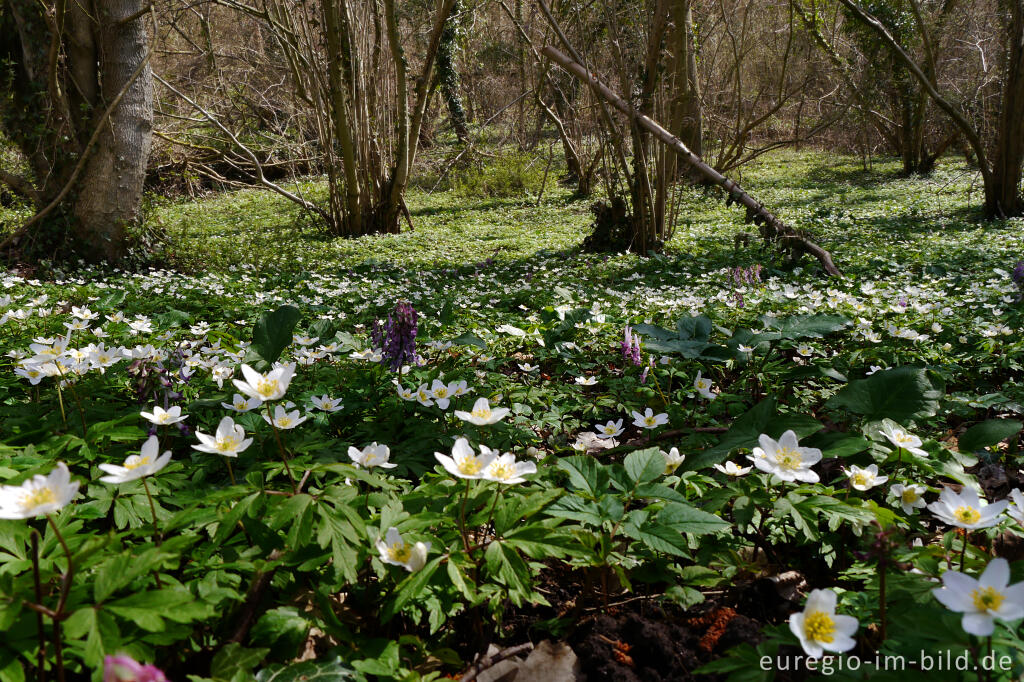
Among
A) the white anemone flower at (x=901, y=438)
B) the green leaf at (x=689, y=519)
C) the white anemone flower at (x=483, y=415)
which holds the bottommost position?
the green leaf at (x=689, y=519)

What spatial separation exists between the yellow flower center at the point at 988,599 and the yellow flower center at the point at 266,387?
1477 millimetres

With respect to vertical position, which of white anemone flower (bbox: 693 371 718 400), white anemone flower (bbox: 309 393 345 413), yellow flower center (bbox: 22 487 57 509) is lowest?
white anemone flower (bbox: 693 371 718 400)

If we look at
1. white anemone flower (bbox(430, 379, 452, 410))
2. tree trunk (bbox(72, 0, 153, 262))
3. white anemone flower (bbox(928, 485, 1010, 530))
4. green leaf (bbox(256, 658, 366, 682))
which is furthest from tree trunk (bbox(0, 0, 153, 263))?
white anemone flower (bbox(928, 485, 1010, 530))

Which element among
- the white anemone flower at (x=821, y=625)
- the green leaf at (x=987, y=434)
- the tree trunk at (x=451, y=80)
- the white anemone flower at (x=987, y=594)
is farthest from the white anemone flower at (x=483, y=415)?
the tree trunk at (x=451, y=80)

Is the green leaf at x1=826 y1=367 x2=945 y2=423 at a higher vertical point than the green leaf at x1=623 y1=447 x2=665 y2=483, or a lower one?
higher

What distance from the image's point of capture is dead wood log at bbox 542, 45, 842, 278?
22.4ft

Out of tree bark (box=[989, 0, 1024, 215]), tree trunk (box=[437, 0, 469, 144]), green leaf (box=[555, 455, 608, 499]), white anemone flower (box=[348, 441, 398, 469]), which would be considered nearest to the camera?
white anemone flower (box=[348, 441, 398, 469])

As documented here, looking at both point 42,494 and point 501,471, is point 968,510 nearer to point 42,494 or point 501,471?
point 501,471

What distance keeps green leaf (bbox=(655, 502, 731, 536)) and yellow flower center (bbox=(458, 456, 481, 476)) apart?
0.48m

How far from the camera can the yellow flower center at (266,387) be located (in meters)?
1.47

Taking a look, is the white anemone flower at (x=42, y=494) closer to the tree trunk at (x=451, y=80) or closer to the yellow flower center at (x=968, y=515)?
the yellow flower center at (x=968, y=515)

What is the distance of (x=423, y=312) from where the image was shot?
4465 millimetres

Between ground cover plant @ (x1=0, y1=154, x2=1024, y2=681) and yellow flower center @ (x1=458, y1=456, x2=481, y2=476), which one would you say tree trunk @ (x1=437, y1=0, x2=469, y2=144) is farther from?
yellow flower center @ (x1=458, y1=456, x2=481, y2=476)

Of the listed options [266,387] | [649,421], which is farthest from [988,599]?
[266,387]
